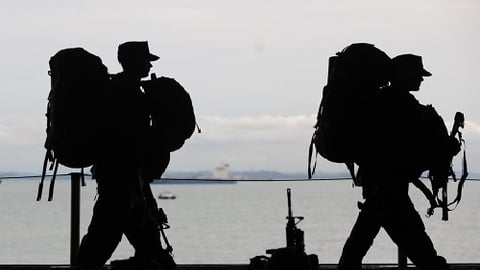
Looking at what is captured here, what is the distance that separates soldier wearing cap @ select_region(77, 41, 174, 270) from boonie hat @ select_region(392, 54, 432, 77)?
7.00ft

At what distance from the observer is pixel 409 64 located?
9.53 meters

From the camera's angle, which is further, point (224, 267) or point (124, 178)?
point (224, 267)

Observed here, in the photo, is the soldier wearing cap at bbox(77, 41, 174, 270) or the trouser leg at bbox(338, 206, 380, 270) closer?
the soldier wearing cap at bbox(77, 41, 174, 270)

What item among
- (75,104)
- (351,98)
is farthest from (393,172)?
(75,104)

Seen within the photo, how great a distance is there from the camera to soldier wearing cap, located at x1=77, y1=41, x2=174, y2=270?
9.17 m

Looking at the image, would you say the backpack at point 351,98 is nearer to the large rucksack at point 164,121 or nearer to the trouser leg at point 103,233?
the large rucksack at point 164,121

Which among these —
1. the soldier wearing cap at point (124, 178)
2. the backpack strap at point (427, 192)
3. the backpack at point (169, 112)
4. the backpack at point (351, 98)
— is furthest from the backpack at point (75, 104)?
the backpack strap at point (427, 192)

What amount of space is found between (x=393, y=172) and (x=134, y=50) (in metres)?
2.46

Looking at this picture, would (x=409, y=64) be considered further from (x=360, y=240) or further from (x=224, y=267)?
(x=224, y=267)

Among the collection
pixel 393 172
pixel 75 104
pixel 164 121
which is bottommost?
pixel 393 172

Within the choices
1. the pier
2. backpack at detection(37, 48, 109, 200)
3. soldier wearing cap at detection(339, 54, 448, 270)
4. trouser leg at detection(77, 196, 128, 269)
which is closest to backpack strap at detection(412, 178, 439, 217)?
soldier wearing cap at detection(339, 54, 448, 270)

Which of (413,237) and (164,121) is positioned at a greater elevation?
(164,121)

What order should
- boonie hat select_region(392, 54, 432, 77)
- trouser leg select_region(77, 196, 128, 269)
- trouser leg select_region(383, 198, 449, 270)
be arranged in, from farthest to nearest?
boonie hat select_region(392, 54, 432, 77) → trouser leg select_region(383, 198, 449, 270) → trouser leg select_region(77, 196, 128, 269)

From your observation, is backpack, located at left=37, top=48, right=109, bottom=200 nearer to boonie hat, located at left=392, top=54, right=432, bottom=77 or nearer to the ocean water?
boonie hat, located at left=392, top=54, right=432, bottom=77
